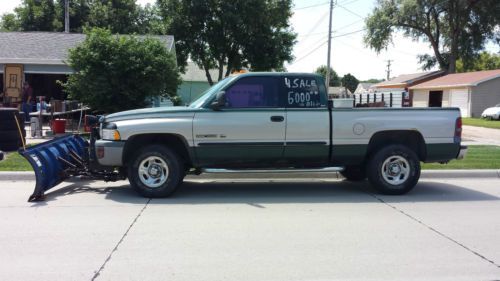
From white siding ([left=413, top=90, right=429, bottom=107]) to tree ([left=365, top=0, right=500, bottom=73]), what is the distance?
626cm

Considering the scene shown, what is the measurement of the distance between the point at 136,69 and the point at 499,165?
10845mm

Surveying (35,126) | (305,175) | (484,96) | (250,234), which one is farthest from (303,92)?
(484,96)

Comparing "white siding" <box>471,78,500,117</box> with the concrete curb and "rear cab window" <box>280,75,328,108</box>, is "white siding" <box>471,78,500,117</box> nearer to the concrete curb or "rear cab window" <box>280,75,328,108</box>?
the concrete curb

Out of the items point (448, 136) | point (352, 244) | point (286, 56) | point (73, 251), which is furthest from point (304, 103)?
point (286, 56)

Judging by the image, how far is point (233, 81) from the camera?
8211mm

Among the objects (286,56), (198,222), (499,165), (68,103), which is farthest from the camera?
(286,56)

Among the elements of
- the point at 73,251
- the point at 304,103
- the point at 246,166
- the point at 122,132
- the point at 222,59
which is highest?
the point at 222,59

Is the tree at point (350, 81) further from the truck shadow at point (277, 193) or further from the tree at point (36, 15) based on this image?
the truck shadow at point (277, 193)

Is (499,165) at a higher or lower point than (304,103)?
lower

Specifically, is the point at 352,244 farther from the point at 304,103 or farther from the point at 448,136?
the point at 448,136

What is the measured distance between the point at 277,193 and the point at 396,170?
211 cm

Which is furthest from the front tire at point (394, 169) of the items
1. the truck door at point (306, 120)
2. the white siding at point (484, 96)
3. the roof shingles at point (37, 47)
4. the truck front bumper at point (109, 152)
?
the white siding at point (484, 96)

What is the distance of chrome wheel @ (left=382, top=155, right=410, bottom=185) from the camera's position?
332 inches

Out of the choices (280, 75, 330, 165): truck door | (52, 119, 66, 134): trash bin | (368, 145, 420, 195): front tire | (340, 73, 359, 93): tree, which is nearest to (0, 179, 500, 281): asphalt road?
(368, 145, 420, 195): front tire
